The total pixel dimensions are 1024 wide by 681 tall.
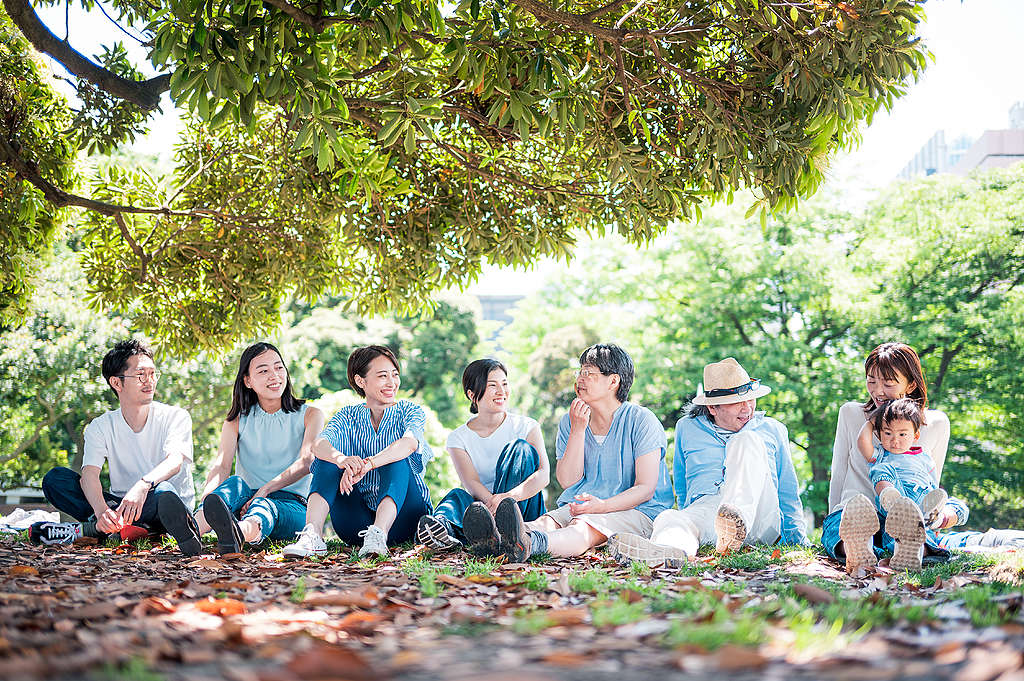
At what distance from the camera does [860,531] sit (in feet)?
13.6

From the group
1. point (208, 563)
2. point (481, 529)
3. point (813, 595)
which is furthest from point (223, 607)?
point (813, 595)

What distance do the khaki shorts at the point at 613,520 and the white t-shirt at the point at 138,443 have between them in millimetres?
2644

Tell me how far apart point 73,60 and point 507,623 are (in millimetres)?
5040

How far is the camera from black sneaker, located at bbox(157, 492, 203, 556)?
467 cm

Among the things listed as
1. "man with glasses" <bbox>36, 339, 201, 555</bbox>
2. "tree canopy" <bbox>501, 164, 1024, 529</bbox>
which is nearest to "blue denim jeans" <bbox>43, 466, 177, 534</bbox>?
"man with glasses" <bbox>36, 339, 201, 555</bbox>

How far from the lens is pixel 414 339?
25.6m

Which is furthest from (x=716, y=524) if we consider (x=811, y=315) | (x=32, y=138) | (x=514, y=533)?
(x=811, y=315)

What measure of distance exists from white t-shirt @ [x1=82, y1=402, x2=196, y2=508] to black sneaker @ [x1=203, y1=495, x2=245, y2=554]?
4.08 ft

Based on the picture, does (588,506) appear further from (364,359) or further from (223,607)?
(223,607)

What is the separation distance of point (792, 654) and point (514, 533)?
8.21 feet

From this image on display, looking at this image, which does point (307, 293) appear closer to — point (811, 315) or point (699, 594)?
point (699, 594)

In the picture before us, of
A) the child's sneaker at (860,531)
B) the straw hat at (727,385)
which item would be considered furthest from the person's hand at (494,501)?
the child's sneaker at (860,531)

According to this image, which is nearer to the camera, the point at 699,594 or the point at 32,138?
the point at 699,594

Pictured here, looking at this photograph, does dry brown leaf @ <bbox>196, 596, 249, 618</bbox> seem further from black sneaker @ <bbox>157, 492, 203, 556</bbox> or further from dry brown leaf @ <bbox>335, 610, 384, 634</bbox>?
black sneaker @ <bbox>157, 492, 203, 556</bbox>
